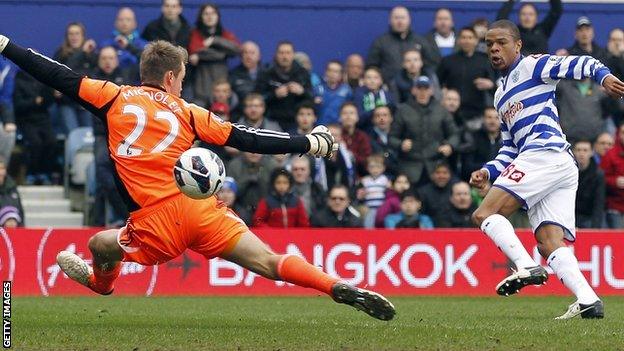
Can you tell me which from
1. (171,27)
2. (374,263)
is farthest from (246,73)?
(374,263)

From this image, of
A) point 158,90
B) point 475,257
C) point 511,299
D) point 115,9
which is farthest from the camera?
point 115,9

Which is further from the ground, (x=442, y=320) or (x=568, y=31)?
(x=568, y=31)

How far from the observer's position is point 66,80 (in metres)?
9.82

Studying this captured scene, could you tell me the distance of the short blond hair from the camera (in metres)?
9.94

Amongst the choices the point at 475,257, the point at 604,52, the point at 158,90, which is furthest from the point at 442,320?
the point at 604,52

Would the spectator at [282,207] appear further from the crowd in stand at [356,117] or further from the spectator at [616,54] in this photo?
the spectator at [616,54]

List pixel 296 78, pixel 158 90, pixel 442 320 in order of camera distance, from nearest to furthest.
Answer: pixel 158 90
pixel 442 320
pixel 296 78

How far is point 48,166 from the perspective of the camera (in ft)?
65.3

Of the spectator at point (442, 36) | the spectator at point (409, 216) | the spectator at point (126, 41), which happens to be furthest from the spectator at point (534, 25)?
the spectator at point (126, 41)

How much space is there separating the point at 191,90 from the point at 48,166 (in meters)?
2.44

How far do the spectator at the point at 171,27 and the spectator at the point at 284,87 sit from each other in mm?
1287

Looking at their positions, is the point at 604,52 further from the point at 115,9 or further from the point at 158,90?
the point at 158,90

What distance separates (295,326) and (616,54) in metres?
11.2

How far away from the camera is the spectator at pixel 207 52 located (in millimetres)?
19406
